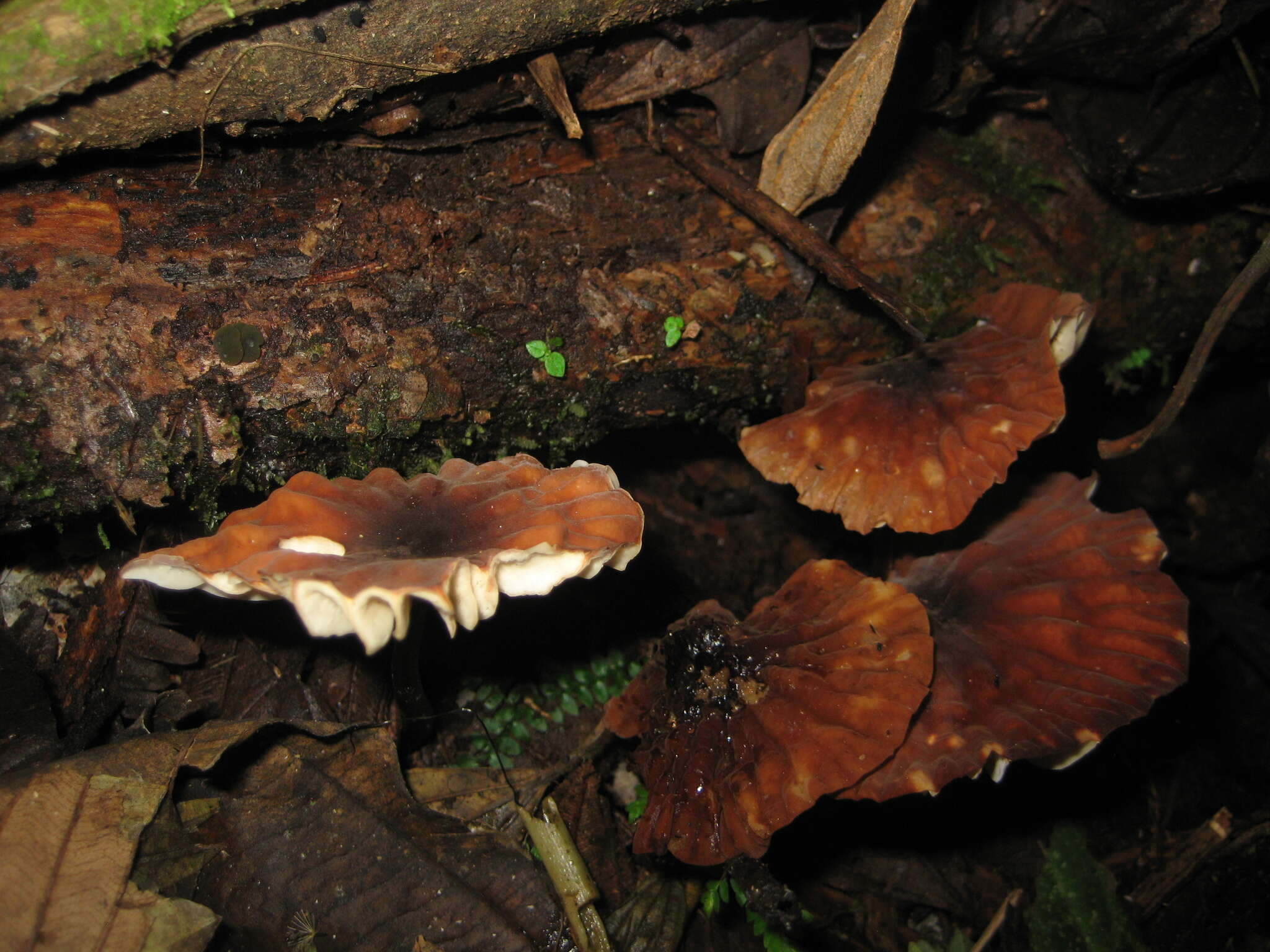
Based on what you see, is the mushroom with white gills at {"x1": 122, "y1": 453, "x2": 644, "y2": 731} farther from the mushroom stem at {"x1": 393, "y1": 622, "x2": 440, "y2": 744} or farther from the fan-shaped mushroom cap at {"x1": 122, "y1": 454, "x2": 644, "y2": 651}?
the mushroom stem at {"x1": 393, "y1": 622, "x2": 440, "y2": 744}

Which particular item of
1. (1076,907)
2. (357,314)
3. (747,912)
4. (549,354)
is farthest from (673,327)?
(1076,907)

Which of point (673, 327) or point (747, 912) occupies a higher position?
point (673, 327)

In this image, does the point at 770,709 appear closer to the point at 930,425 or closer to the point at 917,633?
the point at 917,633

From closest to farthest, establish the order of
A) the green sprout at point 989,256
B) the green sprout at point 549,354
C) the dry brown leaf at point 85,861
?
1. the dry brown leaf at point 85,861
2. the green sprout at point 549,354
3. the green sprout at point 989,256

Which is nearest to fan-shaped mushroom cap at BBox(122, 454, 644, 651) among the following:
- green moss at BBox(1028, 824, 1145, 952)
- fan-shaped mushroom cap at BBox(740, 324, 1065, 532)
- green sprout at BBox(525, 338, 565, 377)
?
green sprout at BBox(525, 338, 565, 377)

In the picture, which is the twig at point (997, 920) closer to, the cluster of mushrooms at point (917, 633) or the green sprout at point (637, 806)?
the cluster of mushrooms at point (917, 633)

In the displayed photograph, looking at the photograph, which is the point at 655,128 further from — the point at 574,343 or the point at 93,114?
the point at 93,114

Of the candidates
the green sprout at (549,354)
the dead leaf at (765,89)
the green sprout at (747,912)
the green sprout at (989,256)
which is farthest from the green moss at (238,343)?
the green sprout at (989,256)
